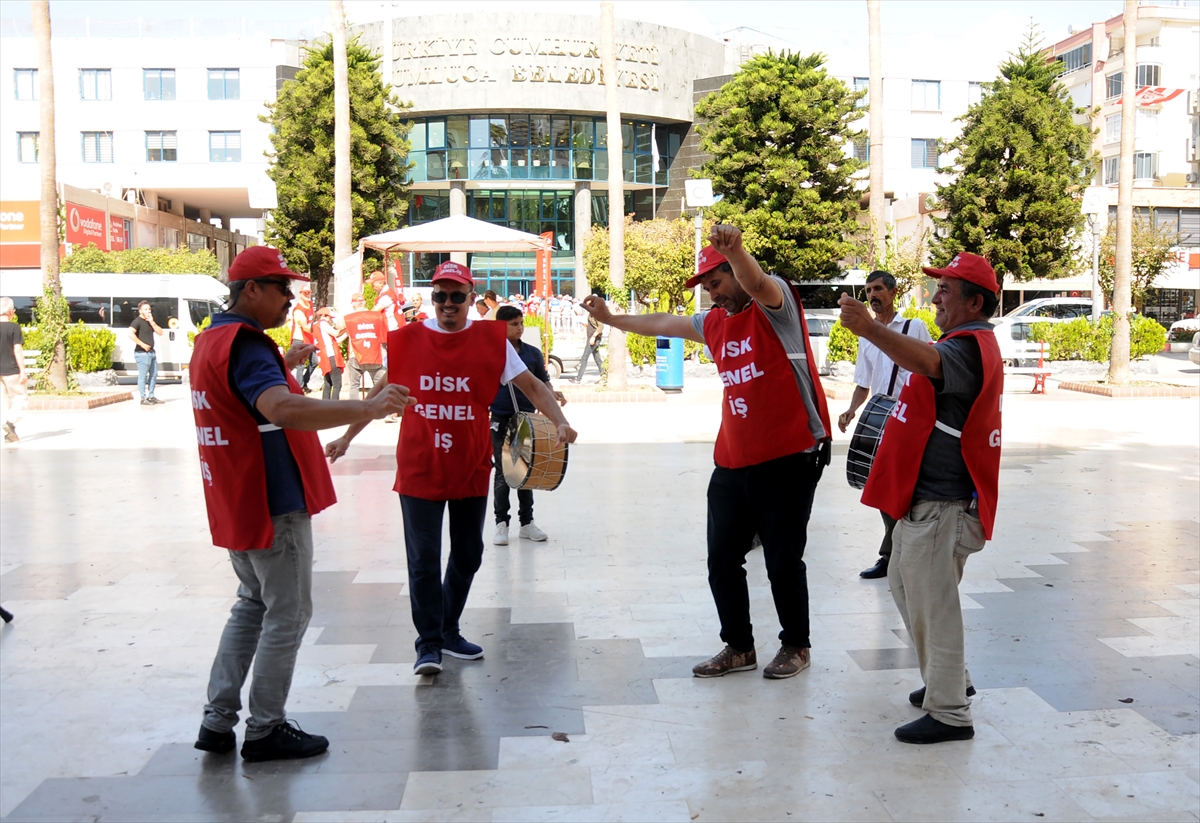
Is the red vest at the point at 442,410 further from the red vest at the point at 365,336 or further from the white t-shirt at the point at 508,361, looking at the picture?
the red vest at the point at 365,336

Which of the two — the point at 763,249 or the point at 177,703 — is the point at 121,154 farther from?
the point at 177,703

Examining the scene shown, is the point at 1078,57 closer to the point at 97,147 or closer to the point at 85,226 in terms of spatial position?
the point at 97,147

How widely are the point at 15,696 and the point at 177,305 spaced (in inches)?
797

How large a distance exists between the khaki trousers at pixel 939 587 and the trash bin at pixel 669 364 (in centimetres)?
1538

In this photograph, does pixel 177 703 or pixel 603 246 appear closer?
pixel 177 703

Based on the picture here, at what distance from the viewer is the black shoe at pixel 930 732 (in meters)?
4.36

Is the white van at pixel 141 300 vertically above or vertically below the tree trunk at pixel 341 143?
below

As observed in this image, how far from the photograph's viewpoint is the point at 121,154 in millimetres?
49531

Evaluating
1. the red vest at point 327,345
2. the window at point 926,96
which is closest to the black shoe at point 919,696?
the red vest at point 327,345

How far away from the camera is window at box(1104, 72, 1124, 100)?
5769 centimetres

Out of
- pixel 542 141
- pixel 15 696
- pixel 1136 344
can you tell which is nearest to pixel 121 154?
pixel 542 141

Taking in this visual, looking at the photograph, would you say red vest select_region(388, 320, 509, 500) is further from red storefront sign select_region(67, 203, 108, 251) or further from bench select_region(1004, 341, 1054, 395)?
red storefront sign select_region(67, 203, 108, 251)

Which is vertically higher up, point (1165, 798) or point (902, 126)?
point (902, 126)

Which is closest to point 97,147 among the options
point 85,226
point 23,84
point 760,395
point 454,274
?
point 23,84
